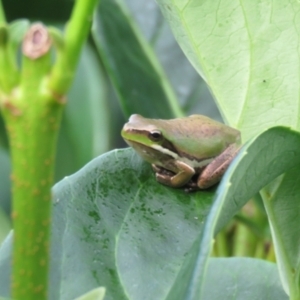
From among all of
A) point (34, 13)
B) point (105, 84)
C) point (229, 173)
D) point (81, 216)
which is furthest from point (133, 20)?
point (229, 173)

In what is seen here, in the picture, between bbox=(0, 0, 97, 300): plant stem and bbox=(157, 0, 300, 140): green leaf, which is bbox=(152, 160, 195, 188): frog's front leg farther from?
bbox=(0, 0, 97, 300): plant stem

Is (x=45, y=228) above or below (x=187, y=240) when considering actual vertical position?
above

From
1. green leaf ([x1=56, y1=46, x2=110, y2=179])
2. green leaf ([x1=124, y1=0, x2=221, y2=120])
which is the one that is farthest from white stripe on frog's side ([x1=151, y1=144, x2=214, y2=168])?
green leaf ([x1=56, y1=46, x2=110, y2=179])

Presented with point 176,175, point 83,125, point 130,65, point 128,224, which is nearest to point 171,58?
point 130,65

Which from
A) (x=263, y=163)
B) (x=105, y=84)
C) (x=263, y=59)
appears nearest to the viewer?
(x=263, y=163)

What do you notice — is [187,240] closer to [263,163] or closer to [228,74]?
[263,163]

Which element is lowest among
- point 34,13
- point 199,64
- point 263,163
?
point 263,163
